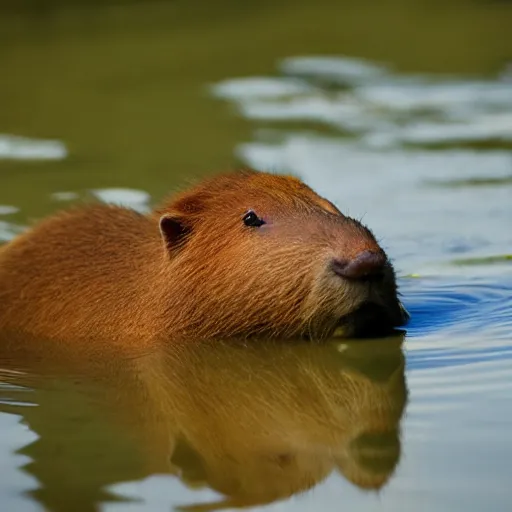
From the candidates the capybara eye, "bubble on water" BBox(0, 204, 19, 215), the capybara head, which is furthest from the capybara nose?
"bubble on water" BBox(0, 204, 19, 215)

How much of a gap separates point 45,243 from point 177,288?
79 centimetres

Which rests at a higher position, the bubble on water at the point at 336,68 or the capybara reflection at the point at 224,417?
the bubble on water at the point at 336,68

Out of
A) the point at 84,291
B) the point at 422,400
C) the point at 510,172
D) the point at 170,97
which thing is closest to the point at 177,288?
the point at 84,291

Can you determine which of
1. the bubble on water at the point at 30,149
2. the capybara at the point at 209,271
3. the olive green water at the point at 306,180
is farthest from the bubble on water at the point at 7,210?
the capybara at the point at 209,271

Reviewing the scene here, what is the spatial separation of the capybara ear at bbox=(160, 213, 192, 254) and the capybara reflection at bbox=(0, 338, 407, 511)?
47 centimetres

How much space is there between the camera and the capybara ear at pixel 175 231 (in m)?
5.79

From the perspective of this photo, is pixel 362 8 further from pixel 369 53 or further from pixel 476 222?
pixel 476 222

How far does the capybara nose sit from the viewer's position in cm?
522

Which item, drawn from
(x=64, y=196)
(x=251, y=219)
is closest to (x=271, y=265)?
(x=251, y=219)

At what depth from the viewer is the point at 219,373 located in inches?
203

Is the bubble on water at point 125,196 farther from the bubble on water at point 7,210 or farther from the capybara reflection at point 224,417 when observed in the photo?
the capybara reflection at point 224,417

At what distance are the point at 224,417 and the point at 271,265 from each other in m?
1.18

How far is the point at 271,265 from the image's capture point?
218 inches

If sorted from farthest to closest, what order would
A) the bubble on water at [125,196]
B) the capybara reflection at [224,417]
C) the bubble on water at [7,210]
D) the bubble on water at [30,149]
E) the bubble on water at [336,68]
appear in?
the bubble on water at [336,68] < the bubble on water at [30,149] < the bubble on water at [125,196] < the bubble on water at [7,210] < the capybara reflection at [224,417]
